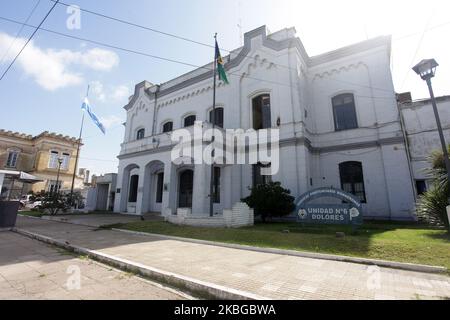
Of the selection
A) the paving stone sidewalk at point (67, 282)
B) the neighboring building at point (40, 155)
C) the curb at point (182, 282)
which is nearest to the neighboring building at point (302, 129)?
the paving stone sidewalk at point (67, 282)

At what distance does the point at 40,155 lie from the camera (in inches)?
1449

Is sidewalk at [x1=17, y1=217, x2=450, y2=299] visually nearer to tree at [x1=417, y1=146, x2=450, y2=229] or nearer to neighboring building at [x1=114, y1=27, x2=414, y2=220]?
tree at [x1=417, y1=146, x2=450, y2=229]

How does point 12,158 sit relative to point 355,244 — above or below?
above

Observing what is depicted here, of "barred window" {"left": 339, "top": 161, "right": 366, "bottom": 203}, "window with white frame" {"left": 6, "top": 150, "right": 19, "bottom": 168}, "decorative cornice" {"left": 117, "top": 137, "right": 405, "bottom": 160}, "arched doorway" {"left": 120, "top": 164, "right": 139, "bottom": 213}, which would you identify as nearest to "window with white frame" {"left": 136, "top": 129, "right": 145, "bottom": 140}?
"arched doorway" {"left": 120, "top": 164, "right": 139, "bottom": 213}

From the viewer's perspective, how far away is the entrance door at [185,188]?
17062 millimetres

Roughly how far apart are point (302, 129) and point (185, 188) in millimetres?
8887

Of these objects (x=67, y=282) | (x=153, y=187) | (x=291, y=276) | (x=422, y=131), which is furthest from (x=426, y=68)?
(x=153, y=187)

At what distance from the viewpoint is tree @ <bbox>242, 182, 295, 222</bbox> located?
12.0 meters

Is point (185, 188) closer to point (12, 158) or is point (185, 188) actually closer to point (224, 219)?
point (224, 219)

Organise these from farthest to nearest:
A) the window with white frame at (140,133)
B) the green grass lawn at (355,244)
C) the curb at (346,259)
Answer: the window with white frame at (140,133)
the green grass lawn at (355,244)
the curb at (346,259)

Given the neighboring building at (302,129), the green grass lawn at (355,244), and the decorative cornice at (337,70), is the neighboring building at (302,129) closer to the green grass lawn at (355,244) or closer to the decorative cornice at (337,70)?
the decorative cornice at (337,70)

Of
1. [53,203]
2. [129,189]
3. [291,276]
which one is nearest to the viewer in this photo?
[291,276]

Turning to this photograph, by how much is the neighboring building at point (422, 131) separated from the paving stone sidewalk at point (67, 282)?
16.4m
